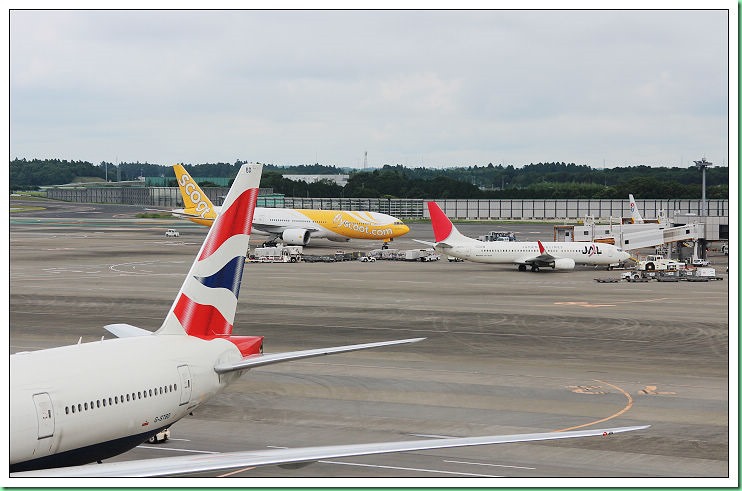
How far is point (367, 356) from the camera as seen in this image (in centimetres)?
4875

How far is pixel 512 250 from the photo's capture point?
323 ft

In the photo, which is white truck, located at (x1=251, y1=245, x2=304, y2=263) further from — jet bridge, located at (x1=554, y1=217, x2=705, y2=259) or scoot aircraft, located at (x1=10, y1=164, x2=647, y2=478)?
scoot aircraft, located at (x1=10, y1=164, x2=647, y2=478)

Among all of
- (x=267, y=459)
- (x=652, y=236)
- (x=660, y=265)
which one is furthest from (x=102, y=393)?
(x=652, y=236)

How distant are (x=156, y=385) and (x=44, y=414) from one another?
4088 millimetres

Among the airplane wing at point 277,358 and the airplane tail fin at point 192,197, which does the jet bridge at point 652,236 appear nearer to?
the airplane tail fin at point 192,197

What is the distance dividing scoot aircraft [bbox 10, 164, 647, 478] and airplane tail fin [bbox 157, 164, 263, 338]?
28mm

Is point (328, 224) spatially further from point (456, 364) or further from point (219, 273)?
point (219, 273)

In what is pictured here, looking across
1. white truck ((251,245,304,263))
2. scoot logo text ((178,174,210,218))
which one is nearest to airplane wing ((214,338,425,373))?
white truck ((251,245,304,263))

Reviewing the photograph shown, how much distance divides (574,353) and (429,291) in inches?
1164

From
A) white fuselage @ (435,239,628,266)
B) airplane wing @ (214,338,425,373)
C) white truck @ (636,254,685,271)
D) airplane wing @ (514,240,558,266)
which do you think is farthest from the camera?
white fuselage @ (435,239,628,266)

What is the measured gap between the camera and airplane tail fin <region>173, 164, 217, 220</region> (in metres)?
124

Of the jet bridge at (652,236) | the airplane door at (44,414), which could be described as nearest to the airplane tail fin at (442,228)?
the jet bridge at (652,236)

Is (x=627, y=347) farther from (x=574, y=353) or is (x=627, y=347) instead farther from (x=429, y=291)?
(x=429, y=291)
